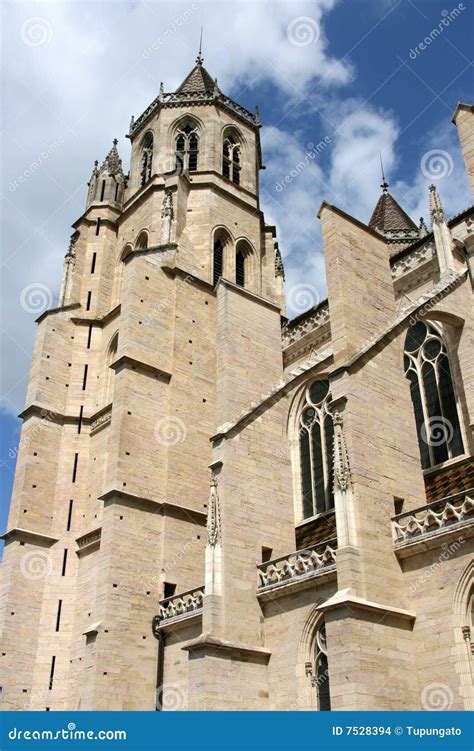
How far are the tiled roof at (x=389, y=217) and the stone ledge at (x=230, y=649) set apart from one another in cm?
2044

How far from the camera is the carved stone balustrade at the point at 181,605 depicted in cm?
1492

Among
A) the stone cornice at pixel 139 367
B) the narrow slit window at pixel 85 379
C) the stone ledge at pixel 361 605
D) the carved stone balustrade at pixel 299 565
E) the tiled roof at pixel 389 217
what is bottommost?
the stone ledge at pixel 361 605

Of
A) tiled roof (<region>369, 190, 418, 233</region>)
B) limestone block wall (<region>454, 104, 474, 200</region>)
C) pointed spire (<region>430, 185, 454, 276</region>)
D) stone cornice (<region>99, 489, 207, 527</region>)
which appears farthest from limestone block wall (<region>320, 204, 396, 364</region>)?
tiled roof (<region>369, 190, 418, 233</region>)

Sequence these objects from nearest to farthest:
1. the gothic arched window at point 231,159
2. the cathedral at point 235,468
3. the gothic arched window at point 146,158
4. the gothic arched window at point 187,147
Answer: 1. the cathedral at point 235,468
2. the gothic arched window at point 187,147
3. the gothic arched window at point 146,158
4. the gothic arched window at point 231,159

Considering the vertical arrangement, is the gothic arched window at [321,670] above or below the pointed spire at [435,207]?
below

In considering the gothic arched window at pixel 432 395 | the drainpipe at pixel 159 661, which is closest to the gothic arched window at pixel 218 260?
the gothic arched window at pixel 432 395

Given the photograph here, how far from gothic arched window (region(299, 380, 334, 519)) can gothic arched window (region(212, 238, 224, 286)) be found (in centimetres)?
659

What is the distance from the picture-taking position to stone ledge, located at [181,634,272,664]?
39.6ft

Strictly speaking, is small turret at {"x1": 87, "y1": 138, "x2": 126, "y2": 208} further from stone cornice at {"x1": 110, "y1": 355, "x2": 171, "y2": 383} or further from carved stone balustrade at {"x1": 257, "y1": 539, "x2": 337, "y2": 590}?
carved stone balustrade at {"x1": 257, "y1": 539, "x2": 337, "y2": 590}

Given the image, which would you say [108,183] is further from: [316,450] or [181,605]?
[181,605]

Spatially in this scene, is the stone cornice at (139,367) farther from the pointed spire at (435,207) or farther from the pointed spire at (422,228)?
the pointed spire at (422,228)

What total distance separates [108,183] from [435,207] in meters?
13.8

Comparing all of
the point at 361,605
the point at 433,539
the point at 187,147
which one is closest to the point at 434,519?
the point at 433,539
